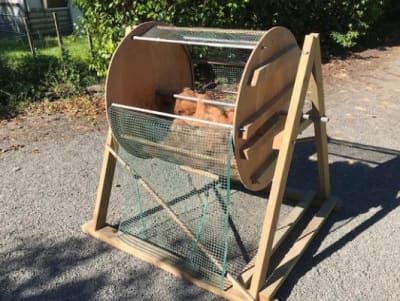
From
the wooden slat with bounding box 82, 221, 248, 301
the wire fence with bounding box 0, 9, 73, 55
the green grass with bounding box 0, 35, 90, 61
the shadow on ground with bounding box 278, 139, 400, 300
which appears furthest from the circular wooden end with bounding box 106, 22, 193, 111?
the wire fence with bounding box 0, 9, 73, 55

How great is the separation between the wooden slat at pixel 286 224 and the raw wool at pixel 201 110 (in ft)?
2.79

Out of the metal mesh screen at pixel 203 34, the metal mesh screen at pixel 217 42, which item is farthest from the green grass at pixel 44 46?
the metal mesh screen at pixel 203 34

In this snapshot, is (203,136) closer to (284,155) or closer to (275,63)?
(284,155)

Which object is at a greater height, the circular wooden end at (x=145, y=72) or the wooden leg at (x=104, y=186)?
the circular wooden end at (x=145, y=72)

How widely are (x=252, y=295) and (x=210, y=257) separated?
335 mm

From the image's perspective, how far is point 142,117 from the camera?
246 centimetres

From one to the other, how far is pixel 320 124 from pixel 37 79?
14.3ft

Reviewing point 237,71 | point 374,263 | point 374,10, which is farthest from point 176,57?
point 374,10

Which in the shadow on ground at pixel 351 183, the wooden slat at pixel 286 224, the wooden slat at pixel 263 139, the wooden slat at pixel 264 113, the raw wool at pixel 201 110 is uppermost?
the wooden slat at pixel 264 113

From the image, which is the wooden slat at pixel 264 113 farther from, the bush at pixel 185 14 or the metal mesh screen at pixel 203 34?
the bush at pixel 185 14

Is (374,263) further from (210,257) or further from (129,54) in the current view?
(129,54)

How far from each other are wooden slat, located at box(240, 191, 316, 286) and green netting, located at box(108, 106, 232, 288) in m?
0.15

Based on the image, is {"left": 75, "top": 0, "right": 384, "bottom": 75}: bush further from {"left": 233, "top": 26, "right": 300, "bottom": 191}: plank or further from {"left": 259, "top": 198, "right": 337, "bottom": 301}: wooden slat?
{"left": 259, "top": 198, "right": 337, "bottom": 301}: wooden slat

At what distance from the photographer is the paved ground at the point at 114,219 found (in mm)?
2588
